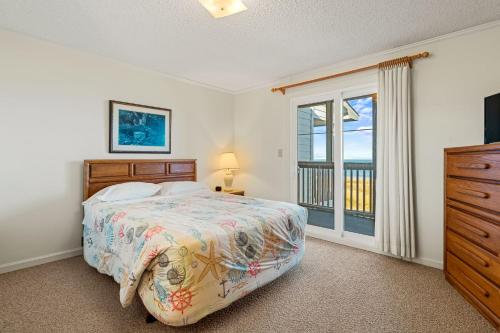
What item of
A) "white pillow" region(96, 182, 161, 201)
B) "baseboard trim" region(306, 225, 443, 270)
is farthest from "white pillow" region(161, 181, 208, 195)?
"baseboard trim" region(306, 225, 443, 270)

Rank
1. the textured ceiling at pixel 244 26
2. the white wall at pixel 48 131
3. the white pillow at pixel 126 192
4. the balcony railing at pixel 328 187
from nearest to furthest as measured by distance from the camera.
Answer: the textured ceiling at pixel 244 26
the white wall at pixel 48 131
the white pillow at pixel 126 192
the balcony railing at pixel 328 187

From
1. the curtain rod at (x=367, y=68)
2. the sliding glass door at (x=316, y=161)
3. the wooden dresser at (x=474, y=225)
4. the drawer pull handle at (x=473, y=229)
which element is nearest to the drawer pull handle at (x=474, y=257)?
the wooden dresser at (x=474, y=225)

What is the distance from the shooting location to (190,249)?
5.33ft

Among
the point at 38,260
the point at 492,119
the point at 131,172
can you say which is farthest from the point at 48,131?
the point at 492,119

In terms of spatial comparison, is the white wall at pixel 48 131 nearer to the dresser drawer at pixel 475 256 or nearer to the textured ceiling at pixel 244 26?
the textured ceiling at pixel 244 26

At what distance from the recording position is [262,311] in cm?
191

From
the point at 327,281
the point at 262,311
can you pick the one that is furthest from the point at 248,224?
the point at 327,281

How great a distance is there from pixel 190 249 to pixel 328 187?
9.62ft

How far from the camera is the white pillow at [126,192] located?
2.79 metres

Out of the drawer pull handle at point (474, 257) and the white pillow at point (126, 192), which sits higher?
the white pillow at point (126, 192)

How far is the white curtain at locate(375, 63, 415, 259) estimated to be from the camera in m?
2.76

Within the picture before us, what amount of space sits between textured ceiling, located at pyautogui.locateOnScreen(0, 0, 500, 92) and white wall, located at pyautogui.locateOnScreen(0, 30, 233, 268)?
0.70ft

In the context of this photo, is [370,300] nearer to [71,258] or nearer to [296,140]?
[296,140]

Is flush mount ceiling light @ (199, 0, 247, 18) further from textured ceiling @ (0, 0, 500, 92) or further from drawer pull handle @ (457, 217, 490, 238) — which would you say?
drawer pull handle @ (457, 217, 490, 238)
